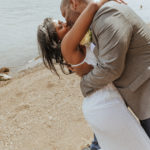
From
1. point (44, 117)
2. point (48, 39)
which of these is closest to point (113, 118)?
point (48, 39)

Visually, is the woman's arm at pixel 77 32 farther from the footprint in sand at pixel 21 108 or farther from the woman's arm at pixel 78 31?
the footprint in sand at pixel 21 108

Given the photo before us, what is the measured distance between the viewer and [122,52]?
4.32 feet

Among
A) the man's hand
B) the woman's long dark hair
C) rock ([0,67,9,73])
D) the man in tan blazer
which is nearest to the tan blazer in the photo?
the man in tan blazer

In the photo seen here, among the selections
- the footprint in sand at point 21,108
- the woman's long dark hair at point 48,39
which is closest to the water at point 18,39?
the footprint in sand at point 21,108

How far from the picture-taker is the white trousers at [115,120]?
5.33ft

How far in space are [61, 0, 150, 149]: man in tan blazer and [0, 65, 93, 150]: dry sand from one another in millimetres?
1746

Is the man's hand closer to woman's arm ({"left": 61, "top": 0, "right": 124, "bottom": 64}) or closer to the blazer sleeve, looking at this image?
woman's arm ({"left": 61, "top": 0, "right": 124, "bottom": 64})

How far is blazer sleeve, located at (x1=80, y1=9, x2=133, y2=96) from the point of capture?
1.27 m

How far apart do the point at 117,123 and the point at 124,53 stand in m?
0.57

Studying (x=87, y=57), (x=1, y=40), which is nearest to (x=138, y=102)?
(x=87, y=57)

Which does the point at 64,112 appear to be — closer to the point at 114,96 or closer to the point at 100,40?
the point at 114,96

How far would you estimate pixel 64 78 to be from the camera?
4941 millimetres

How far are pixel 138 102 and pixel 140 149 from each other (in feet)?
1.32

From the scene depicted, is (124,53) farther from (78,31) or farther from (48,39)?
(48,39)
